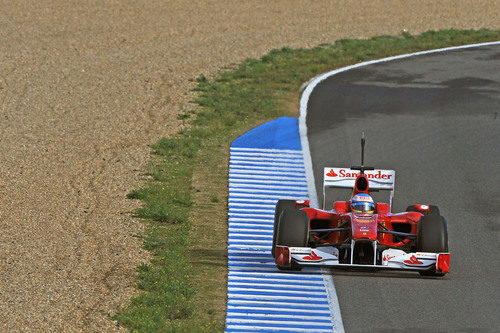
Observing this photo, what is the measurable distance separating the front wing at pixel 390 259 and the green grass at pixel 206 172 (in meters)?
1.36

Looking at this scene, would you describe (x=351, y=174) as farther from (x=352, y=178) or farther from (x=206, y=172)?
(x=206, y=172)

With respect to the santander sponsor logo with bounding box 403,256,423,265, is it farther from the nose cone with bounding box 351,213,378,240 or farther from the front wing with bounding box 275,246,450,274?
the nose cone with bounding box 351,213,378,240

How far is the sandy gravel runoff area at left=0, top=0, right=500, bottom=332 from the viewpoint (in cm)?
1630

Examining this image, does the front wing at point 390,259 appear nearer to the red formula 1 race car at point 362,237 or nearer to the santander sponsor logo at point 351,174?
the red formula 1 race car at point 362,237

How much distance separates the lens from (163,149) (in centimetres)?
2444

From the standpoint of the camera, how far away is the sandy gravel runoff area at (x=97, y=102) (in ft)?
53.5

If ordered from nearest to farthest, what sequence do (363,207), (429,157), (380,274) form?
1. (380,274)
2. (363,207)
3. (429,157)

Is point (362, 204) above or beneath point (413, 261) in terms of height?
above

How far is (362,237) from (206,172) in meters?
7.37

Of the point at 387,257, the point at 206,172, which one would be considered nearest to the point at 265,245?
the point at 387,257

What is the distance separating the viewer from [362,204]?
17281 millimetres

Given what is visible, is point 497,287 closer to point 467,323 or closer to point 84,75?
point 467,323

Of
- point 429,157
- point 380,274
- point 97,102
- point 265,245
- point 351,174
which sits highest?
point 97,102

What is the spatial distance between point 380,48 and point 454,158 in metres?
12.4
